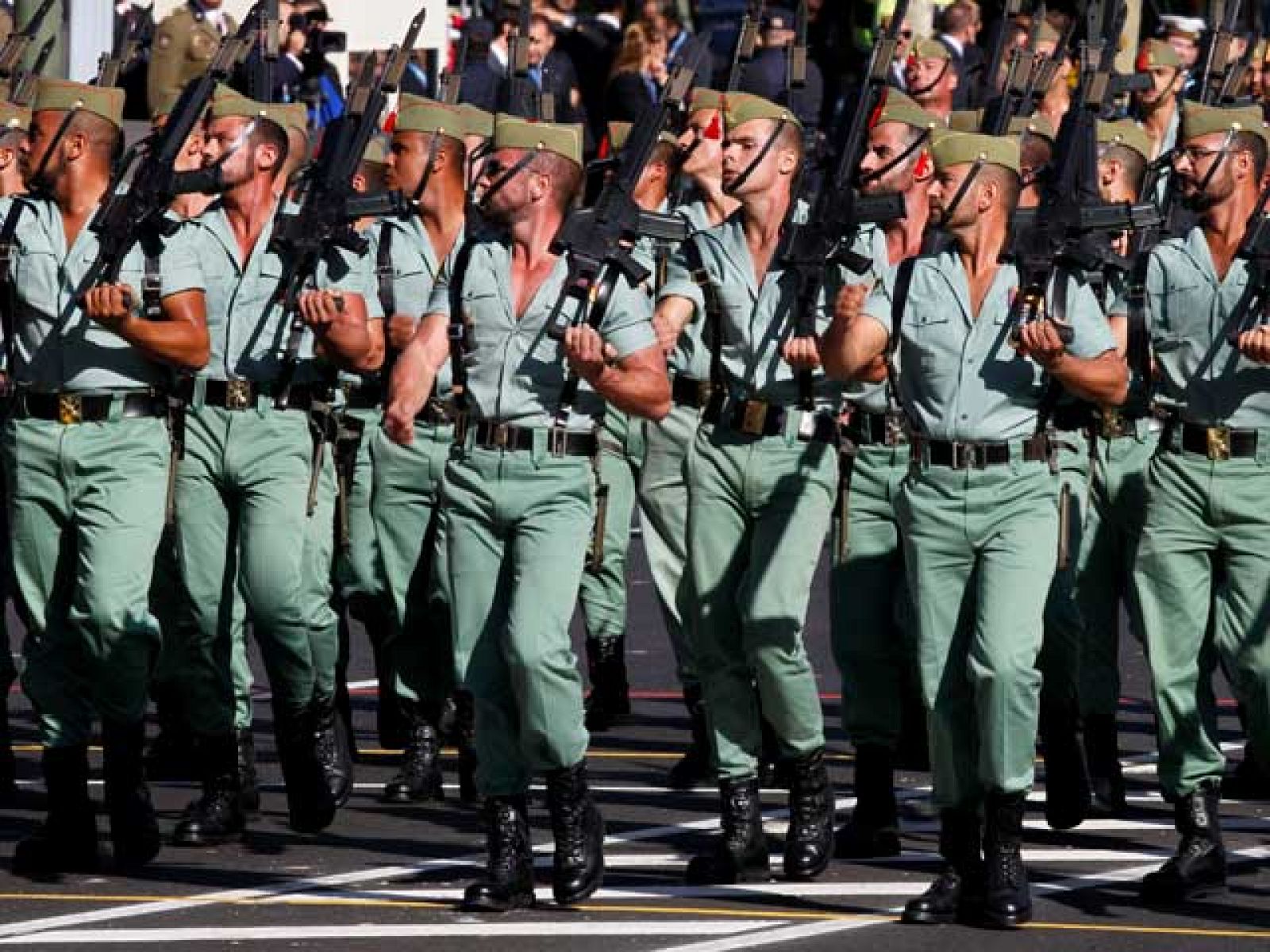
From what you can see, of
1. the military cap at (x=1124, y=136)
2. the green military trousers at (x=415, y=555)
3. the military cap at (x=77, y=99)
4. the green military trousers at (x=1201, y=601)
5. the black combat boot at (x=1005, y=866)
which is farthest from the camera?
the military cap at (x=1124, y=136)

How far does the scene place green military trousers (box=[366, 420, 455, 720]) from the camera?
12.0m

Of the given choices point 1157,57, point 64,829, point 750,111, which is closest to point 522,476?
point 750,111

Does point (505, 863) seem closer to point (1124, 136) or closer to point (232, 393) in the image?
point (232, 393)

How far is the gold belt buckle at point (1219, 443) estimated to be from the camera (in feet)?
33.8

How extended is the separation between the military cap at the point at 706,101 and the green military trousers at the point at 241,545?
280cm

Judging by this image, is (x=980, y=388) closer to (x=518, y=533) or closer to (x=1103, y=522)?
(x=518, y=533)

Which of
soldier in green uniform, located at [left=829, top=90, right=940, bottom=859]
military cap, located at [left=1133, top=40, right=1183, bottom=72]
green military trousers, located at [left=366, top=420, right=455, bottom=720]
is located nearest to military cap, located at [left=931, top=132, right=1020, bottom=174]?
soldier in green uniform, located at [left=829, top=90, right=940, bottom=859]

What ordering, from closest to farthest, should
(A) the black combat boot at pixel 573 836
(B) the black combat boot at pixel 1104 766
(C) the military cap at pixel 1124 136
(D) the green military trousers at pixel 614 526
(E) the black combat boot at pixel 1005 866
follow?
1. (E) the black combat boot at pixel 1005 866
2. (A) the black combat boot at pixel 573 836
3. (B) the black combat boot at pixel 1104 766
4. (C) the military cap at pixel 1124 136
5. (D) the green military trousers at pixel 614 526

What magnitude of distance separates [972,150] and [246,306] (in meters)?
2.58

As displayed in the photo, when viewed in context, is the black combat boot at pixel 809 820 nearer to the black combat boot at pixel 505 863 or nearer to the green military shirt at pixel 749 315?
the black combat boot at pixel 505 863

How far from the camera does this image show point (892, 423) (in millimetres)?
11227

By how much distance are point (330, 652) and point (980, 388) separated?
263 centimetres

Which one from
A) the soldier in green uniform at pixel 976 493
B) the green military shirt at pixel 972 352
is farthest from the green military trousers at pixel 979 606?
the green military shirt at pixel 972 352

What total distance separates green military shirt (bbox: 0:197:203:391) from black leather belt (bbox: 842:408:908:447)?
2.24m
